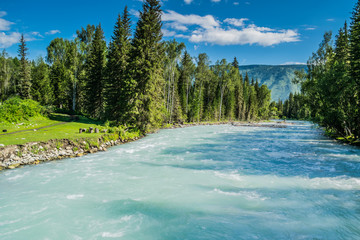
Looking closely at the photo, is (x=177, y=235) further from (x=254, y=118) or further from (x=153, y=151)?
(x=254, y=118)

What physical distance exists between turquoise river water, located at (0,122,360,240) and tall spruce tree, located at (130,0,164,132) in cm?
1304

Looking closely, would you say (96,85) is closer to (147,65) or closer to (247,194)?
(147,65)

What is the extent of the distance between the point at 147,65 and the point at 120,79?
508cm

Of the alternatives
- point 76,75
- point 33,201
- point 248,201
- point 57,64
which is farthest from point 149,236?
point 57,64

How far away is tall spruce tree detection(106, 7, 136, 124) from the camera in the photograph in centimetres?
2592

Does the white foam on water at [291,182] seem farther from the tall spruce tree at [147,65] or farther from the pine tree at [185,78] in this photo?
the pine tree at [185,78]

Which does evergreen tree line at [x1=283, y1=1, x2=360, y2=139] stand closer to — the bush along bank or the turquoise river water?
the turquoise river water

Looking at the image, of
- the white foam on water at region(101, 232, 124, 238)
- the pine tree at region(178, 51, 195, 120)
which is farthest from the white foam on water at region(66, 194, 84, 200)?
the pine tree at region(178, 51, 195, 120)

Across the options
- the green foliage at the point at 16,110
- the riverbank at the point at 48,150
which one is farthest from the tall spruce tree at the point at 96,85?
the riverbank at the point at 48,150

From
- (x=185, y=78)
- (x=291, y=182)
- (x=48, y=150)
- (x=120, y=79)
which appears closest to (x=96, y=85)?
(x=120, y=79)

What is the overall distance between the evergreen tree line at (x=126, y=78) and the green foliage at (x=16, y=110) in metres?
8.65

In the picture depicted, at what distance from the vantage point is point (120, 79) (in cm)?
2895

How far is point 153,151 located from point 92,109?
21.3m

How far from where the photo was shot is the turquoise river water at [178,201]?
6297 mm
